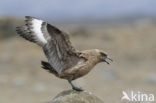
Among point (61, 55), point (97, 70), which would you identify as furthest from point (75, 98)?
point (97, 70)

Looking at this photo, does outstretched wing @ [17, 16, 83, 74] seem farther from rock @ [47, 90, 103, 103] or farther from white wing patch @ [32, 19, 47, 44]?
rock @ [47, 90, 103, 103]

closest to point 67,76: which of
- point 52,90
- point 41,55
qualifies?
point 52,90

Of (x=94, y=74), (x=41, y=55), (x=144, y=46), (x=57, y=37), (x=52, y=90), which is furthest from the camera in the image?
(x=144, y=46)

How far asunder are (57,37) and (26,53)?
1441 centimetres

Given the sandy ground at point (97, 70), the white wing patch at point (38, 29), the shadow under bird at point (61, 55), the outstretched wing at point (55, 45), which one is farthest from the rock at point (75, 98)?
the sandy ground at point (97, 70)

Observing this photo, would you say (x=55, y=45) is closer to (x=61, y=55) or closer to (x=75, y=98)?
(x=61, y=55)

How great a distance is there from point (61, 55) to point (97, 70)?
12.3m

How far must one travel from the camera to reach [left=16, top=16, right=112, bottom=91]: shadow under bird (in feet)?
34.7

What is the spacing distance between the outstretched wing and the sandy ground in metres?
6.29

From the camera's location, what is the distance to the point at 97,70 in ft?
75.0

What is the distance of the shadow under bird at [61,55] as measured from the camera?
34.7 ft

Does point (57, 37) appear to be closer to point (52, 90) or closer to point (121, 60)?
point (52, 90)

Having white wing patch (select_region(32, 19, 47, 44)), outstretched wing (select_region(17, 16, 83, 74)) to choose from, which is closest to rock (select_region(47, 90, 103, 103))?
outstretched wing (select_region(17, 16, 83, 74))

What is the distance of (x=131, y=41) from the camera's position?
27000 millimetres
